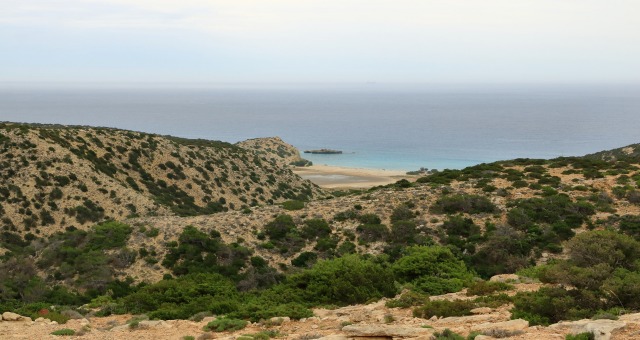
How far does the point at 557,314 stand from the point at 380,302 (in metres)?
6.31

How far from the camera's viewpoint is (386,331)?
14234 millimetres

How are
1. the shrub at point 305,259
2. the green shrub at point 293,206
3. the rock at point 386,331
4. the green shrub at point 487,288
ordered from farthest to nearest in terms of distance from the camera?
the green shrub at point 293,206 < the shrub at point 305,259 < the green shrub at point 487,288 < the rock at point 386,331

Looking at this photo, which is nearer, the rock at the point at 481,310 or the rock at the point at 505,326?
the rock at the point at 505,326

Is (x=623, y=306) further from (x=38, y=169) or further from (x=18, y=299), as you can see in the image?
(x=38, y=169)

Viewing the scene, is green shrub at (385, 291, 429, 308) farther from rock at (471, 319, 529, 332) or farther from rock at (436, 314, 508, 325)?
rock at (471, 319, 529, 332)

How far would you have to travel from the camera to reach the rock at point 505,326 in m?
13.6

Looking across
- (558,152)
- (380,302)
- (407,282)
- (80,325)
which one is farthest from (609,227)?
(558,152)

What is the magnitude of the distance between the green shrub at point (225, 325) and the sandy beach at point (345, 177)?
65.1m

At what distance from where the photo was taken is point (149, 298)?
2153 cm

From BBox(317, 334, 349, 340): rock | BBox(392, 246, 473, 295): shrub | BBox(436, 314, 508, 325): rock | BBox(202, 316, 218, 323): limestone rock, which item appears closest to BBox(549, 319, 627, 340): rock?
BBox(436, 314, 508, 325): rock

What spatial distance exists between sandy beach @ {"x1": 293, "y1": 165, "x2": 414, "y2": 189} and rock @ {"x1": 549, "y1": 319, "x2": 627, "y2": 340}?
6872 centimetres

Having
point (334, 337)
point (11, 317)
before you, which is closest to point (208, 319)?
point (334, 337)

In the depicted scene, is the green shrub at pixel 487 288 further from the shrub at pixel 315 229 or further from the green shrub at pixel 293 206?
the green shrub at pixel 293 206

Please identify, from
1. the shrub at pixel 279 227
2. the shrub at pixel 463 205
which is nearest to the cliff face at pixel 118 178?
the shrub at pixel 279 227
